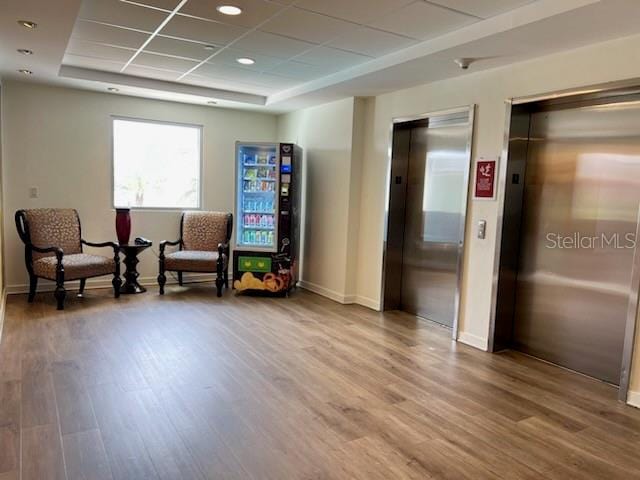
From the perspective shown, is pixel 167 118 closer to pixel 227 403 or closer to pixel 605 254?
pixel 227 403

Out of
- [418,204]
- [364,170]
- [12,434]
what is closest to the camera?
[12,434]

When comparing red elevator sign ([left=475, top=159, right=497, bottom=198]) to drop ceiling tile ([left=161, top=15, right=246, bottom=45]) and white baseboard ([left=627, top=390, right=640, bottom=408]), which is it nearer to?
white baseboard ([left=627, top=390, right=640, bottom=408])

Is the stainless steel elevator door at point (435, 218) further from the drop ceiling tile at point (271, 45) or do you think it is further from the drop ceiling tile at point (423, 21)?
the drop ceiling tile at point (271, 45)

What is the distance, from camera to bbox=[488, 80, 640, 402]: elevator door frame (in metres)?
3.06

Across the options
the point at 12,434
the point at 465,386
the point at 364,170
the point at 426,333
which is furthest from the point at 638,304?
the point at 12,434

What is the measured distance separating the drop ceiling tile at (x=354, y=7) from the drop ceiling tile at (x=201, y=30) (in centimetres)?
76

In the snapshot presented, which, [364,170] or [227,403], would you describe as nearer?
[227,403]

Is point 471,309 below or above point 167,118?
below

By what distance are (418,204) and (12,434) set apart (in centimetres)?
396

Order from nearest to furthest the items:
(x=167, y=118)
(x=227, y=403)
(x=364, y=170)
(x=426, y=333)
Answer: (x=227, y=403) → (x=426, y=333) → (x=364, y=170) → (x=167, y=118)

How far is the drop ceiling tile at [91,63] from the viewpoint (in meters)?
4.59

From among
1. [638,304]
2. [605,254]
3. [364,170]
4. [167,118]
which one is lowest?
[638,304]

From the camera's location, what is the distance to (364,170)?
544cm

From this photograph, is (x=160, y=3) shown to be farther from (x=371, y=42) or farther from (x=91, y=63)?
(x=91, y=63)
